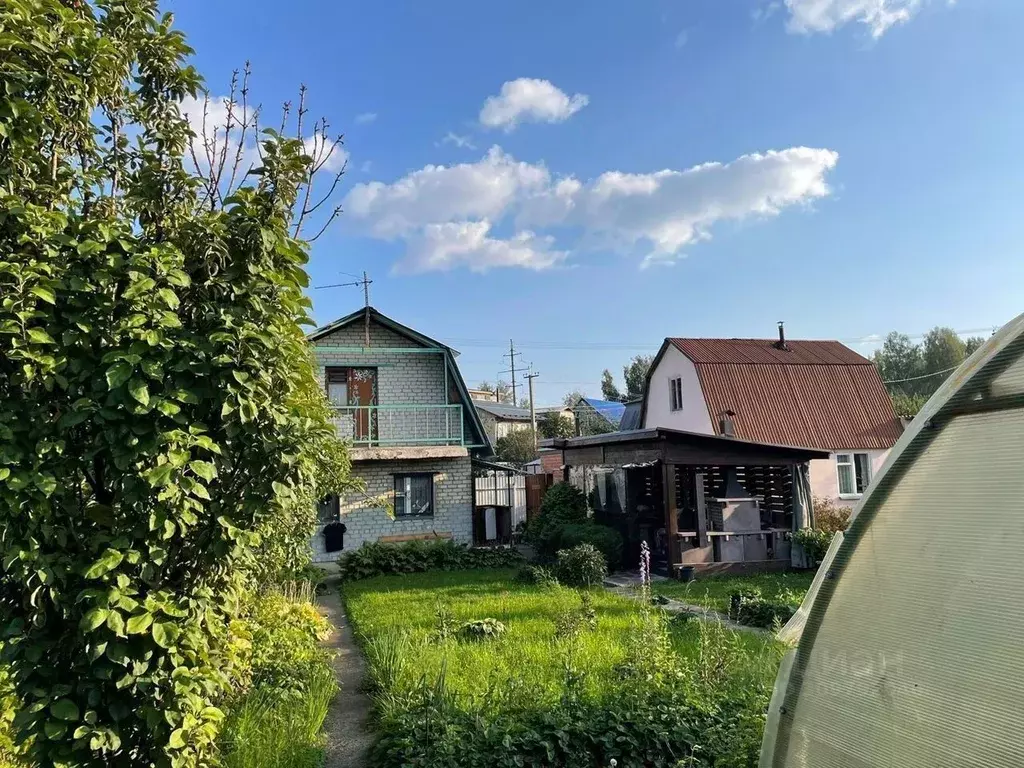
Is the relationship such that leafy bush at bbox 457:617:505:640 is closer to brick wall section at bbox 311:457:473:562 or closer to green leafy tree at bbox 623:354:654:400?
brick wall section at bbox 311:457:473:562

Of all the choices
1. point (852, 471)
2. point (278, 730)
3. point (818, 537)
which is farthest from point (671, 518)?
point (852, 471)

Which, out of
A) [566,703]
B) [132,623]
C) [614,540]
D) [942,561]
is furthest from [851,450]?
[132,623]

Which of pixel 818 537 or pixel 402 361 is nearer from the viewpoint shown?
pixel 818 537

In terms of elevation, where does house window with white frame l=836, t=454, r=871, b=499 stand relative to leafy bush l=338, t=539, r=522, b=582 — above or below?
above

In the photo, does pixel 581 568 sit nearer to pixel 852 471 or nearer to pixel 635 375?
pixel 852 471

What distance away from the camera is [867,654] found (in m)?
2.61

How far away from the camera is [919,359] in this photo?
5228 centimetres

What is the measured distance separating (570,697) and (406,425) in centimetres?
1290

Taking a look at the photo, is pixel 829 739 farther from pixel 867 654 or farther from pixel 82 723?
pixel 82 723

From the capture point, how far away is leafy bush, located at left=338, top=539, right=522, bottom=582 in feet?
46.5

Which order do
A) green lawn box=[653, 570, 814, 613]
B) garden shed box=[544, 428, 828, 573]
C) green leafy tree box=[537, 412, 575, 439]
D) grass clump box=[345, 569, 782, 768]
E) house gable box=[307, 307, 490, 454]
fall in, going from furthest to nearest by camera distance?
green leafy tree box=[537, 412, 575, 439], house gable box=[307, 307, 490, 454], garden shed box=[544, 428, 828, 573], green lawn box=[653, 570, 814, 613], grass clump box=[345, 569, 782, 768]

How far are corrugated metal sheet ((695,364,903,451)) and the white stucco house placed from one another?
4 centimetres

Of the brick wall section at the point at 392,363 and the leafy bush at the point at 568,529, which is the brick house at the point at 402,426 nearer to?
the brick wall section at the point at 392,363

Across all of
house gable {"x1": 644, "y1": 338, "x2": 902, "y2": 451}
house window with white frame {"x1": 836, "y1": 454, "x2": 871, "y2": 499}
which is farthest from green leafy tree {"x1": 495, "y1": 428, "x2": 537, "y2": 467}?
house window with white frame {"x1": 836, "y1": 454, "x2": 871, "y2": 499}
